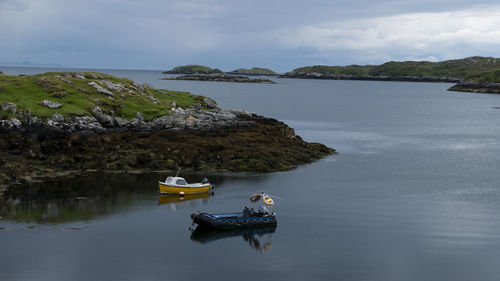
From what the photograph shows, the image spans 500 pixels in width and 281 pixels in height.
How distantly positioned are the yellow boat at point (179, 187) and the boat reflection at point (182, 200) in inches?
19.1

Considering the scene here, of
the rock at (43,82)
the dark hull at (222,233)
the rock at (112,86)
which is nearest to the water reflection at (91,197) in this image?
the dark hull at (222,233)

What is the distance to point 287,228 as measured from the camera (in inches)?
1946

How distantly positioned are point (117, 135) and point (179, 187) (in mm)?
22951

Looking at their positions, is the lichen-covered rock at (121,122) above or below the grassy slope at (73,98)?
below

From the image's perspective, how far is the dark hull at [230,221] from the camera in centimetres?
4816

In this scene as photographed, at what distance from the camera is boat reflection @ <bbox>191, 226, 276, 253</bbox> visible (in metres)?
45.8

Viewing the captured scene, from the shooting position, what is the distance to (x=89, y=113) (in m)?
84.4

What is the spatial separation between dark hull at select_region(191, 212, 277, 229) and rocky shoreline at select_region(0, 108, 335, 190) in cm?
2222

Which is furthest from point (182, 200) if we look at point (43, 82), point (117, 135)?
point (43, 82)

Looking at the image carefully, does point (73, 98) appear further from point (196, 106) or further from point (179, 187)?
point (179, 187)

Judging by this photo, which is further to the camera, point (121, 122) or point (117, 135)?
point (121, 122)

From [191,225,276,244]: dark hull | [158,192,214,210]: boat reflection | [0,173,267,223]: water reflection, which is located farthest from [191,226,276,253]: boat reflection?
[0,173,267,223]: water reflection

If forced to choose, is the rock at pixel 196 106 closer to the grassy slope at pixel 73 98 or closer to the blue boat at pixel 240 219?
the grassy slope at pixel 73 98

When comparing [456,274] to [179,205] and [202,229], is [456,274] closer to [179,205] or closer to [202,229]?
[202,229]
